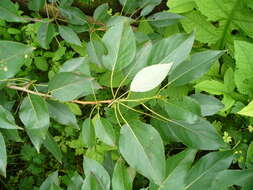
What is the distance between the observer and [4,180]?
7.38ft

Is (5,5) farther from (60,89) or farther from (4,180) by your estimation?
(4,180)

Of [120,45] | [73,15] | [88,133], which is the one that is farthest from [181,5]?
[88,133]

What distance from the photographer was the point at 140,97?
101cm

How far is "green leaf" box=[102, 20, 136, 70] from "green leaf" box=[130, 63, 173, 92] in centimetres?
11

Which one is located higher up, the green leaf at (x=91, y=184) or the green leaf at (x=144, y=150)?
the green leaf at (x=144, y=150)

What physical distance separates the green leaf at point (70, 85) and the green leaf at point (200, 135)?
1.24ft

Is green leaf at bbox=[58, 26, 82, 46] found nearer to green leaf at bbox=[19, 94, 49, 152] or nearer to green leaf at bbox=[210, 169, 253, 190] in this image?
green leaf at bbox=[19, 94, 49, 152]

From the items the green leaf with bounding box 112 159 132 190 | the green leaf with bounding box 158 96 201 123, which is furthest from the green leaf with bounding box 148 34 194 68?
the green leaf with bounding box 112 159 132 190

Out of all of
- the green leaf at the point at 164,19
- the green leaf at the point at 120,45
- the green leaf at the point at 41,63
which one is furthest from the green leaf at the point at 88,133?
the green leaf at the point at 41,63

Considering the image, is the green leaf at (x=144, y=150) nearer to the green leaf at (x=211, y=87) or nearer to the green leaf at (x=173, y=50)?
the green leaf at (x=173, y=50)

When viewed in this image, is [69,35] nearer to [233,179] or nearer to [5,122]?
[5,122]

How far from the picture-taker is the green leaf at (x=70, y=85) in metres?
0.97

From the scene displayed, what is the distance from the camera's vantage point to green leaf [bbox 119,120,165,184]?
2.97 ft

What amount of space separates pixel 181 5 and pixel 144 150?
0.97m
